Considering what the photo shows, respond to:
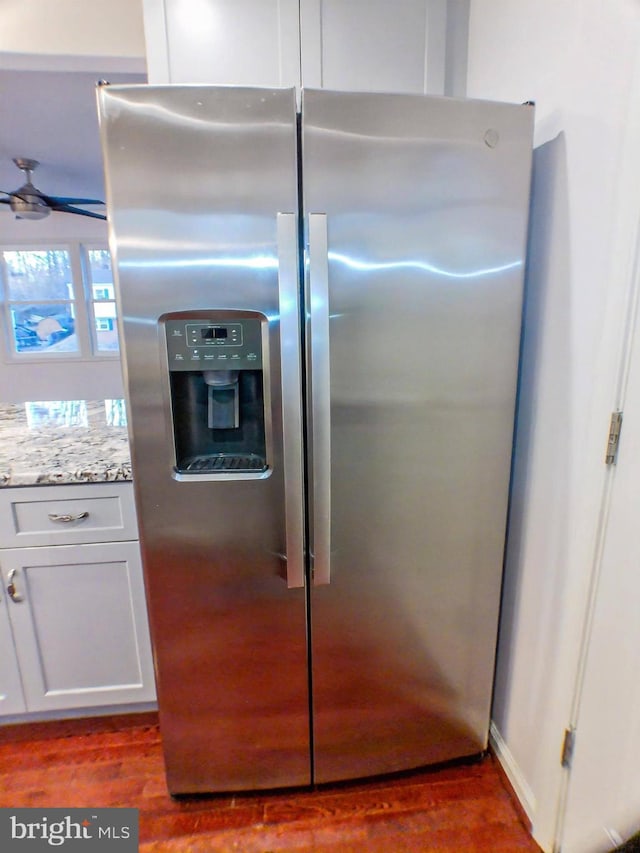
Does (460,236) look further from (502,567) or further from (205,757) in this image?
(205,757)

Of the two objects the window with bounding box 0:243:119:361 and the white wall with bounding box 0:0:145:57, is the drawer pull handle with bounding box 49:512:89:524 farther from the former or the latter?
the window with bounding box 0:243:119:361

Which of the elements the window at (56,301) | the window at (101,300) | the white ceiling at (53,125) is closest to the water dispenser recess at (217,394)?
the white ceiling at (53,125)

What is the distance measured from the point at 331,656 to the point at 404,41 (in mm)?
1718

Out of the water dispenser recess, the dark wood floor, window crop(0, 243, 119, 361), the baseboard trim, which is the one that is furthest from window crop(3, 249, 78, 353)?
the baseboard trim

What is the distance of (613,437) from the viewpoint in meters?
0.92

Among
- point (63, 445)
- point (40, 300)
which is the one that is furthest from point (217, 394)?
point (40, 300)

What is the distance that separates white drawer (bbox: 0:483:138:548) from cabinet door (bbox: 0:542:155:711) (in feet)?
0.13

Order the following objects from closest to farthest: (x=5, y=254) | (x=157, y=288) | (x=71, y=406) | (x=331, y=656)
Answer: (x=157, y=288)
(x=331, y=656)
(x=71, y=406)
(x=5, y=254)

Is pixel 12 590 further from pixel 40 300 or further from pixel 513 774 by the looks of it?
pixel 40 300

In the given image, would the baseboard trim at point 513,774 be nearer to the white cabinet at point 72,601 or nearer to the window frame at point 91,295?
the white cabinet at point 72,601

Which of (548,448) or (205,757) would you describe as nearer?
(548,448)

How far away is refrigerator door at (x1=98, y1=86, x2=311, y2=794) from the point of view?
3.03 ft

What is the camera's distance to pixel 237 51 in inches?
48.1

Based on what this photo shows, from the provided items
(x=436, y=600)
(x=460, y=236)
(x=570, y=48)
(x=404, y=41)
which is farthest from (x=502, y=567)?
(x=404, y=41)
